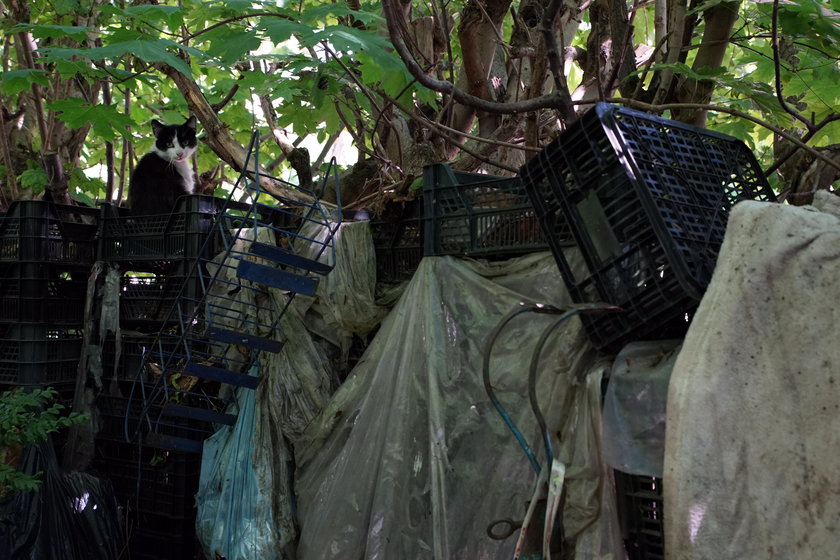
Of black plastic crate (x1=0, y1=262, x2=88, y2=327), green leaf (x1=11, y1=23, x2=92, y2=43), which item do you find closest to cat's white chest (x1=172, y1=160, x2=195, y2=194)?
black plastic crate (x1=0, y1=262, x2=88, y2=327)

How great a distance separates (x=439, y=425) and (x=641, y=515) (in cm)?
95

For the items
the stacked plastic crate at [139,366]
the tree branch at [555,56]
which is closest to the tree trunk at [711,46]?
the tree branch at [555,56]

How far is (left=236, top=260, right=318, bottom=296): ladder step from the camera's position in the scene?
10.8 ft

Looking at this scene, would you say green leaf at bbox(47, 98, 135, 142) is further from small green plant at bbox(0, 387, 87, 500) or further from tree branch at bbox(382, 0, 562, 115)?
tree branch at bbox(382, 0, 562, 115)

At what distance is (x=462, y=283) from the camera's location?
3248 mm

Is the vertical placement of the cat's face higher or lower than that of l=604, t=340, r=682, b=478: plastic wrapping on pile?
higher

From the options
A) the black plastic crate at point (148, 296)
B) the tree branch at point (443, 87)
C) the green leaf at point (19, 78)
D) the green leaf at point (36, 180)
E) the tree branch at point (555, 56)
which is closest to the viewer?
the tree branch at point (555, 56)

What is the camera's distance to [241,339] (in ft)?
11.7

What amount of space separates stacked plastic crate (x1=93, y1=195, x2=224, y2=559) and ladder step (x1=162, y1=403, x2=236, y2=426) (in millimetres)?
195

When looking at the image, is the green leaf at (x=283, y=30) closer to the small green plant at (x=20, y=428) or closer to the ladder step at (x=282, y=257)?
the ladder step at (x=282, y=257)

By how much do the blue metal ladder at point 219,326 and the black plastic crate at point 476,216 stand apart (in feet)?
1.62

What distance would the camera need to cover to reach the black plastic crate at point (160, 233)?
13.9ft

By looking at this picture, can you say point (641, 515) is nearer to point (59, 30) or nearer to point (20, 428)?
point (20, 428)

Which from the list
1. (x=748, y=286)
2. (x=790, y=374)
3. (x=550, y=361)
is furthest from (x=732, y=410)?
(x=550, y=361)
